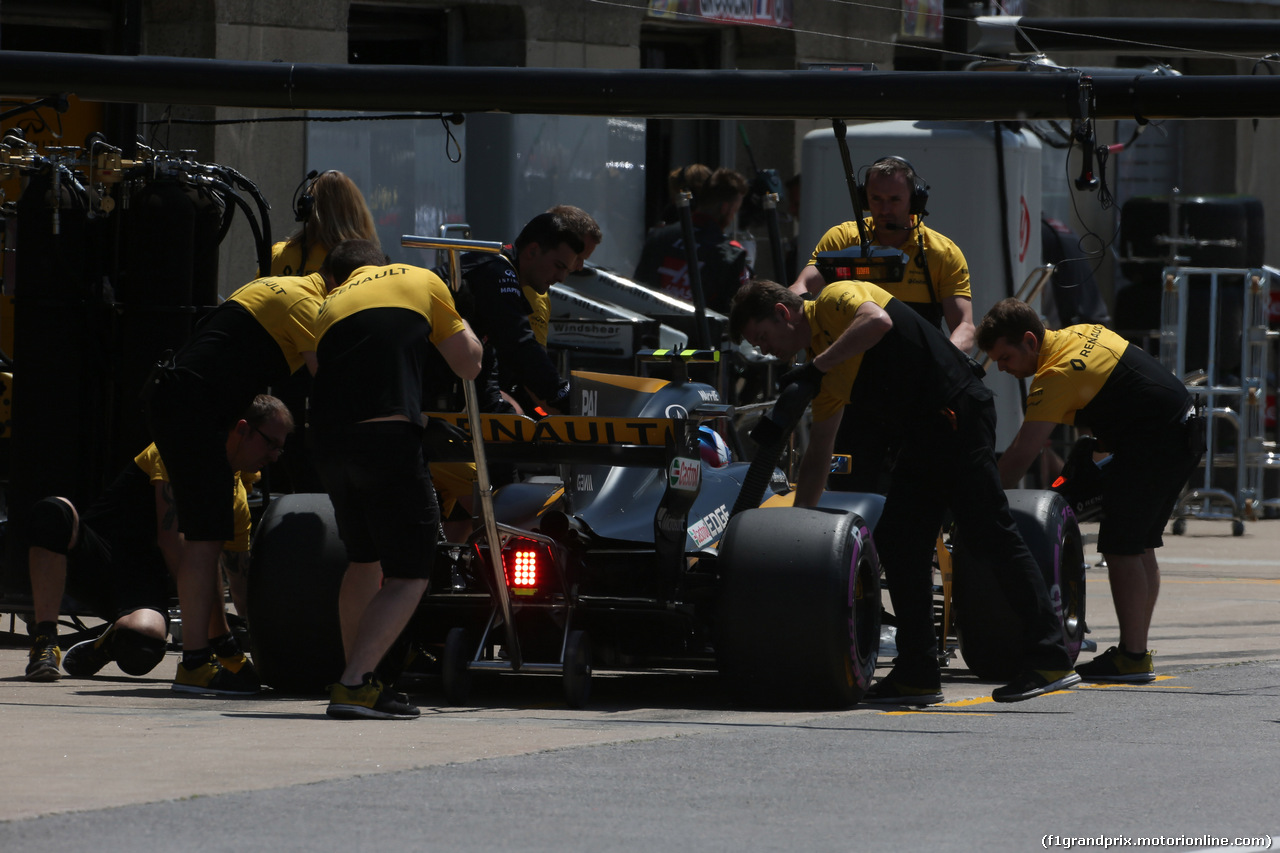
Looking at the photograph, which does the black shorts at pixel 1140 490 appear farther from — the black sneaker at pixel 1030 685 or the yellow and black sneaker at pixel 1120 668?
the black sneaker at pixel 1030 685

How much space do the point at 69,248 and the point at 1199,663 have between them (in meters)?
5.34

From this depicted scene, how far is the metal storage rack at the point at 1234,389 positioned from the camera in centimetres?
1736

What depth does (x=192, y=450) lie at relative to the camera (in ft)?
27.7

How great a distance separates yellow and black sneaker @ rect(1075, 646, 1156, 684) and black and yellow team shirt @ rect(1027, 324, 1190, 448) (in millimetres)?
877

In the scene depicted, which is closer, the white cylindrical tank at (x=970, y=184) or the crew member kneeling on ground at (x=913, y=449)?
the crew member kneeling on ground at (x=913, y=449)

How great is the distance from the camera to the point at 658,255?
14.9 m

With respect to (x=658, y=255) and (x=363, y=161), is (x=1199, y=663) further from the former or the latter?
(x=363, y=161)

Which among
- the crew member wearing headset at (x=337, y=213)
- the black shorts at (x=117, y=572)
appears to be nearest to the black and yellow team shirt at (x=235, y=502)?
the black shorts at (x=117, y=572)

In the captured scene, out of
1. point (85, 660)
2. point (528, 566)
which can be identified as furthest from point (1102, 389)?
point (85, 660)

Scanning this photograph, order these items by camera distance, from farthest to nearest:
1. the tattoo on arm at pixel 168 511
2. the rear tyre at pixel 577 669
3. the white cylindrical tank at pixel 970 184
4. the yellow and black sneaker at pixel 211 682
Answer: the white cylindrical tank at pixel 970 184 → the tattoo on arm at pixel 168 511 → the yellow and black sneaker at pixel 211 682 → the rear tyre at pixel 577 669

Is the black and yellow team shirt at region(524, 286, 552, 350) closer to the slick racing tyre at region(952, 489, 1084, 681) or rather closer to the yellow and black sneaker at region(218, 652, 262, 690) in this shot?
the yellow and black sneaker at region(218, 652, 262, 690)

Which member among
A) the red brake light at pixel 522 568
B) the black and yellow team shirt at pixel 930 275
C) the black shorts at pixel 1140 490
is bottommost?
the red brake light at pixel 522 568

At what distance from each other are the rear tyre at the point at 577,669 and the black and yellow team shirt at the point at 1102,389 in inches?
86.7

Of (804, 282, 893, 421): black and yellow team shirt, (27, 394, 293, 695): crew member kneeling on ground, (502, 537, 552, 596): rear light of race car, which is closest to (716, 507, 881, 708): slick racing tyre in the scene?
(804, 282, 893, 421): black and yellow team shirt
